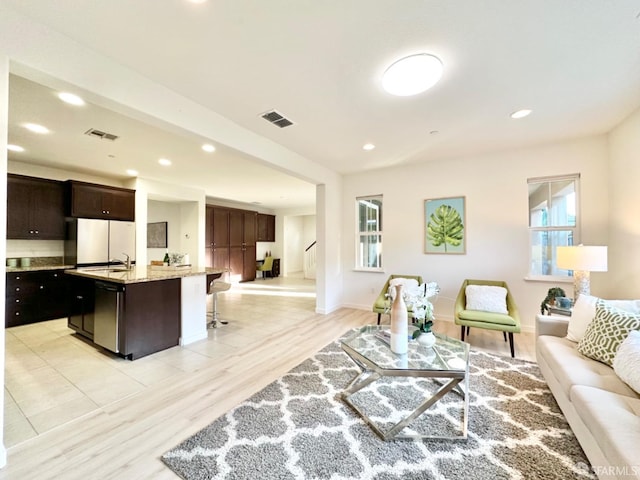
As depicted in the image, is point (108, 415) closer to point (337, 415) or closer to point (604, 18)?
point (337, 415)

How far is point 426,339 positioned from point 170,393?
2.22 meters

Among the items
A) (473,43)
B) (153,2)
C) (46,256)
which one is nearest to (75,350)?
(46,256)

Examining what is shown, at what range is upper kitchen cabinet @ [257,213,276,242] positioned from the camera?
9.80 m

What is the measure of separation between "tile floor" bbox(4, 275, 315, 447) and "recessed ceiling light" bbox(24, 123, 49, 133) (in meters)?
2.64

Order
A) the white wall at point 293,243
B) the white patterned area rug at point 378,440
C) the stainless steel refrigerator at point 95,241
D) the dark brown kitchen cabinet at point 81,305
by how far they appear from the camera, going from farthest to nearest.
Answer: the white wall at point 293,243
the stainless steel refrigerator at point 95,241
the dark brown kitchen cabinet at point 81,305
the white patterned area rug at point 378,440

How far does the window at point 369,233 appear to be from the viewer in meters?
5.09

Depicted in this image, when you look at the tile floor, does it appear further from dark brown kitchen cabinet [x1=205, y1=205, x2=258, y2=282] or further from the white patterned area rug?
dark brown kitchen cabinet [x1=205, y1=205, x2=258, y2=282]

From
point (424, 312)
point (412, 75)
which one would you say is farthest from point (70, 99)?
point (424, 312)

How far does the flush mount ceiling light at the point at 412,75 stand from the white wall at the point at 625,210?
245cm

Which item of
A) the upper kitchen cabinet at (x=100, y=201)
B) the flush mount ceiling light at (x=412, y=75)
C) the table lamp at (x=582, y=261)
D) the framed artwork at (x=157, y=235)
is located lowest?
the table lamp at (x=582, y=261)

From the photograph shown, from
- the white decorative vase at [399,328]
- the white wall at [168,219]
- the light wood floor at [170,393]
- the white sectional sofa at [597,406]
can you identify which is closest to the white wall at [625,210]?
the light wood floor at [170,393]

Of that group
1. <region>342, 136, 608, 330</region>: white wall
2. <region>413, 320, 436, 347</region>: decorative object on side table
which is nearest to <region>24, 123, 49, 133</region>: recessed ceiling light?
<region>342, 136, 608, 330</region>: white wall

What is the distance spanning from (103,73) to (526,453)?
12.5ft

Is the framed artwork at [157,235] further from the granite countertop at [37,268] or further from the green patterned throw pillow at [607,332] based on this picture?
the green patterned throw pillow at [607,332]
